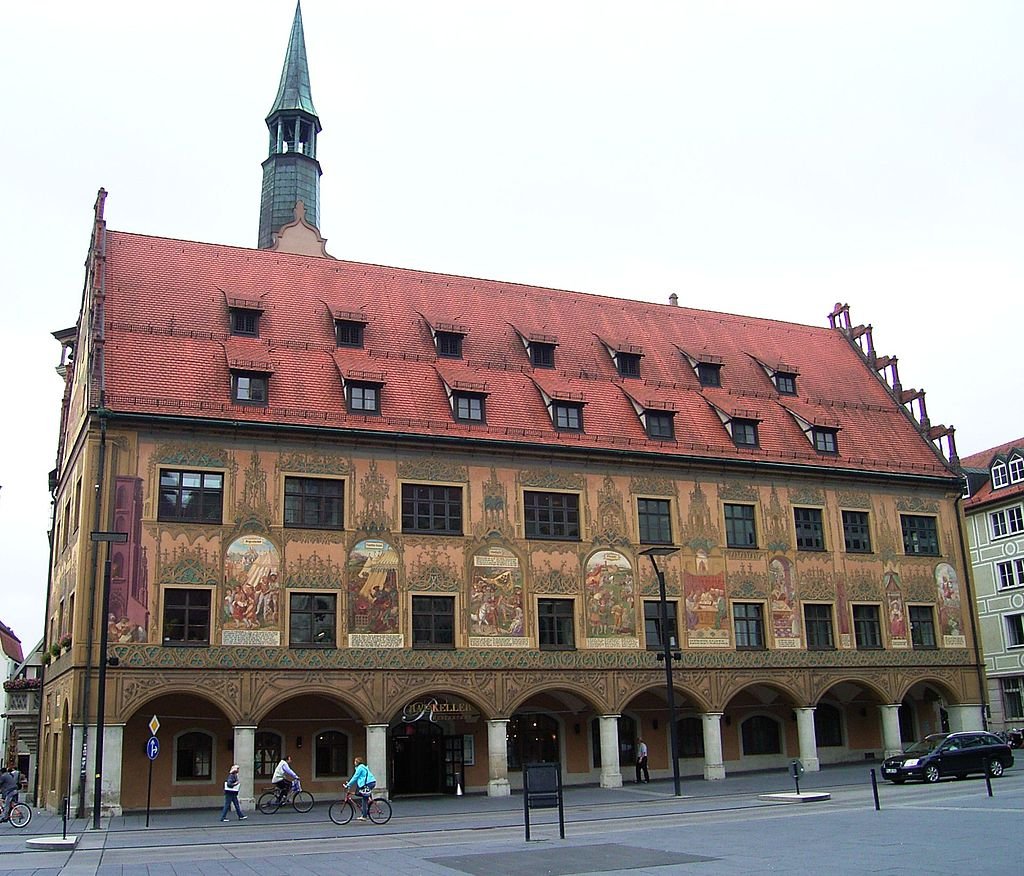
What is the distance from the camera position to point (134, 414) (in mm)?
30328

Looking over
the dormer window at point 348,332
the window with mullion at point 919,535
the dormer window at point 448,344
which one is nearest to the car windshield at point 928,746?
the window with mullion at point 919,535

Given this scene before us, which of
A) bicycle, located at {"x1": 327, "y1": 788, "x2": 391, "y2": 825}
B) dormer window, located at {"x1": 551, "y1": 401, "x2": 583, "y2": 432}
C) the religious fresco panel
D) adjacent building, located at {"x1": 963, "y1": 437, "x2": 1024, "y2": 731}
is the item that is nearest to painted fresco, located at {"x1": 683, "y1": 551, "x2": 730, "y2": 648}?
dormer window, located at {"x1": 551, "y1": 401, "x2": 583, "y2": 432}

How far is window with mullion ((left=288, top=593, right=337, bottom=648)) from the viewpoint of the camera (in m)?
30.9

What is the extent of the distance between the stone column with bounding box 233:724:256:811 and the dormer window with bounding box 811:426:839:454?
22.1m

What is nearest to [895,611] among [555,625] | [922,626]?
[922,626]

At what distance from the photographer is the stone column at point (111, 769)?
27.8 metres

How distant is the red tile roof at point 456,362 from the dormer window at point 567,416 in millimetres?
337

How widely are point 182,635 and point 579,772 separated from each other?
1375 cm

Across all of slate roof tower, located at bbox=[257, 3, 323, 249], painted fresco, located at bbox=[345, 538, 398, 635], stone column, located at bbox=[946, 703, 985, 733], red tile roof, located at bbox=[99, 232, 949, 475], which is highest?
slate roof tower, located at bbox=[257, 3, 323, 249]

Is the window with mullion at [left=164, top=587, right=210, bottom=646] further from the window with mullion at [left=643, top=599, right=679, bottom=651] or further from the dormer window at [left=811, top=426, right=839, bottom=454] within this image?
the dormer window at [left=811, top=426, right=839, bottom=454]

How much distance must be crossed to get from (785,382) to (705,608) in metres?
11.1

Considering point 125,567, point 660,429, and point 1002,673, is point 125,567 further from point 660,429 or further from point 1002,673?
point 1002,673

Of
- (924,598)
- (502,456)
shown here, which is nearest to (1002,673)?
(924,598)

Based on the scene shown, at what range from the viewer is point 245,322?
3516cm
